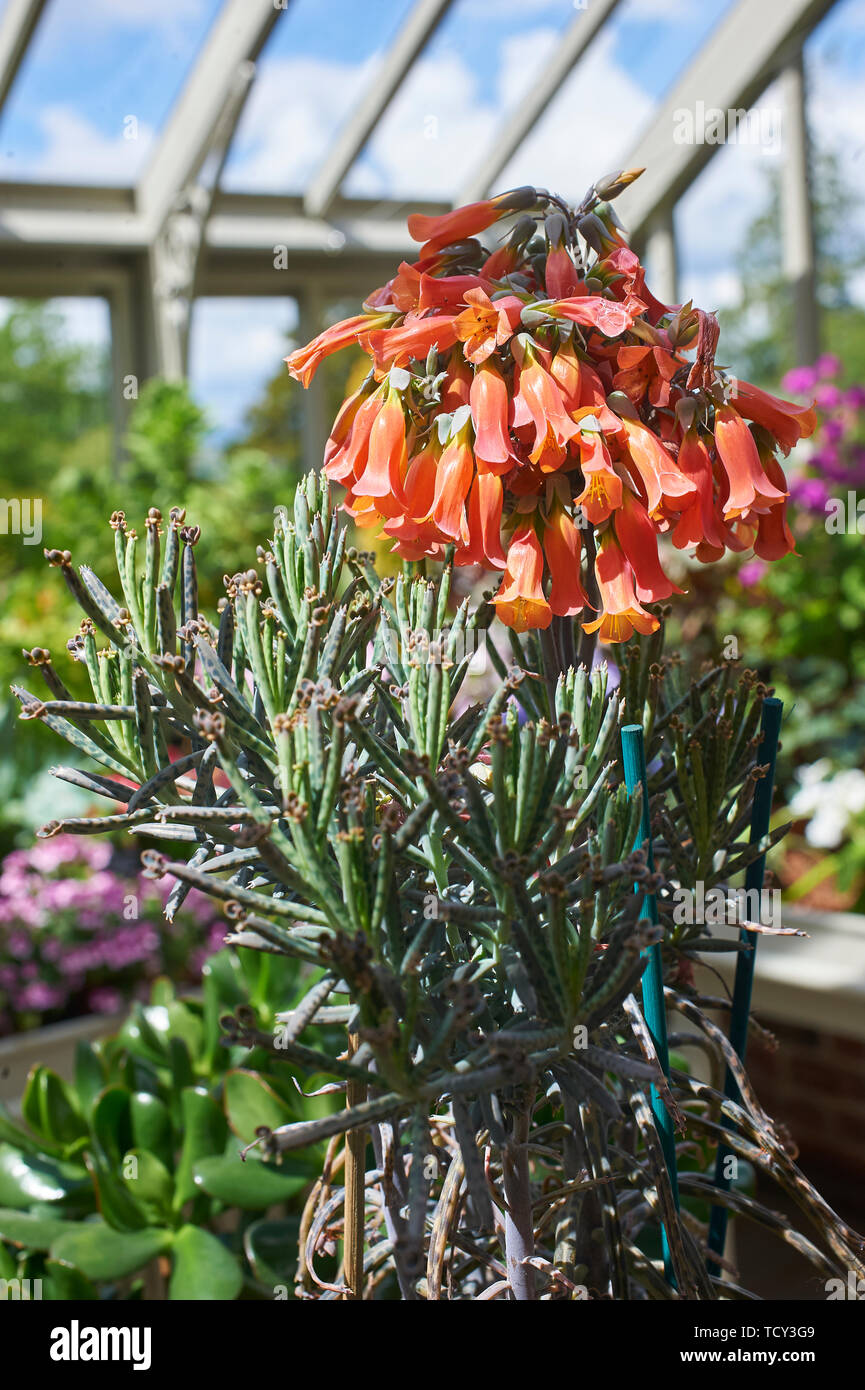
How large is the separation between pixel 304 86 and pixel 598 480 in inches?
157

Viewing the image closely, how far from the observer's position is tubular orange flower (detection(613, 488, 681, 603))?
2.03 ft

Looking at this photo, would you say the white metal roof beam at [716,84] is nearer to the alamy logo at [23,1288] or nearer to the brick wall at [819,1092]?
the brick wall at [819,1092]

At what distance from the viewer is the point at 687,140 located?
4.15 metres

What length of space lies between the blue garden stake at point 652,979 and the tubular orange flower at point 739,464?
0.14 meters

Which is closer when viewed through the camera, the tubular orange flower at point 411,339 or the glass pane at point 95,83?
the tubular orange flower at point 411,339

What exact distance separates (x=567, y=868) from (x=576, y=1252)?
324 mm

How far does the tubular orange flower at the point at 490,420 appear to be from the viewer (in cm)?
59

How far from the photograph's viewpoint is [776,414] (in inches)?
26.7

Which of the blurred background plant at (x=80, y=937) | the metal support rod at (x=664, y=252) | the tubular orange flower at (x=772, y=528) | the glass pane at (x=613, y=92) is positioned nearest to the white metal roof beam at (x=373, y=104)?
the glass pane at (x=613, y=92)

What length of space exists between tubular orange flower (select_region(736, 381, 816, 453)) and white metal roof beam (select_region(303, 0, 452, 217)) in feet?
11.9

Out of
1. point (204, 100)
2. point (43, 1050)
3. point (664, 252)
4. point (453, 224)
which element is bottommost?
point (43, 1050)

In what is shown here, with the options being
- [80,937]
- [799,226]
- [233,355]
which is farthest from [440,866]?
[233,355]

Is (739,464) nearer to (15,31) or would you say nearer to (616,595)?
(616,595)
